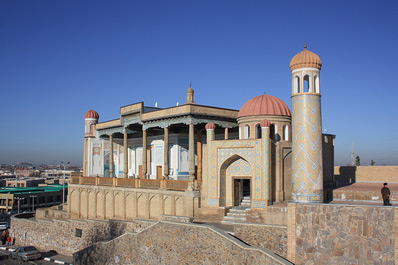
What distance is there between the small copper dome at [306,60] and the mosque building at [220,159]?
42 mm

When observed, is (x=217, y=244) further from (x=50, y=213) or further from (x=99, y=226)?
(x=50, y=213)

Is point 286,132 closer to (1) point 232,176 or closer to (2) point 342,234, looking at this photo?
(1) point 232,176

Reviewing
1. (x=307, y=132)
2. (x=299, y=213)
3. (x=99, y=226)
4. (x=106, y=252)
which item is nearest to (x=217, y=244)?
(x=299, y=213)

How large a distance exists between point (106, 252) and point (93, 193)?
9570 mm

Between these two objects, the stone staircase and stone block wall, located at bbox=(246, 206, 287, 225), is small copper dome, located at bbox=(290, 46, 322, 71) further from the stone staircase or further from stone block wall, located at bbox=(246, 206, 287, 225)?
the stone staircase

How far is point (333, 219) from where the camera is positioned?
1445 cm

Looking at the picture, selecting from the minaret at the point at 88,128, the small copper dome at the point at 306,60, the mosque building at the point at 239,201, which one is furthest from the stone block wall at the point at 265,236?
the minaret at the point at 88,128

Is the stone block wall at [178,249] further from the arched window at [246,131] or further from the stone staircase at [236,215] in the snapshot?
the arched window at [246,131]

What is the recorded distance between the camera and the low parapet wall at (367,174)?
1013 inches

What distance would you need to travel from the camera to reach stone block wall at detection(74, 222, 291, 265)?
50.8ft

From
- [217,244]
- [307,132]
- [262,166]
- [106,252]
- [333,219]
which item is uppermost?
[307,132]

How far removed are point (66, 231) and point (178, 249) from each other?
45.5 ft

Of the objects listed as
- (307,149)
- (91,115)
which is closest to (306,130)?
(307,149)

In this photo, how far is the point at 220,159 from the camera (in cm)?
2078
